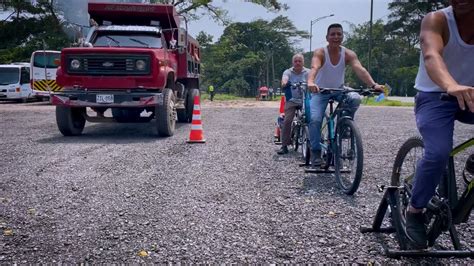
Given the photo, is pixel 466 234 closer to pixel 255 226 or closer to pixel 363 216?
pixel 363 216

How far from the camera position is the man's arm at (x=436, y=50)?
2.33 m

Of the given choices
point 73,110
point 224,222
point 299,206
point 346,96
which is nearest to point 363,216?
point 299,206

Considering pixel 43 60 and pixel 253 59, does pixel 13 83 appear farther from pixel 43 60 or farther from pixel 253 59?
pixel 253 59

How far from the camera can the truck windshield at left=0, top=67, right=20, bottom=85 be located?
2419 cm

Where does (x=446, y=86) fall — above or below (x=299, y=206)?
above

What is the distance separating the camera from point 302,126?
21.9ft

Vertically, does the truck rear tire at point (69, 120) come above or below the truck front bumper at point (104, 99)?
below

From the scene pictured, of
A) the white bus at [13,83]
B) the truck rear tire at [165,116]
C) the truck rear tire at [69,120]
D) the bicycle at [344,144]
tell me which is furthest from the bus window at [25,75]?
the bicycle at [344,144]

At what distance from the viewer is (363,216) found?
378 cm

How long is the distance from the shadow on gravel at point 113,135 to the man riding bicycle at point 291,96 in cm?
281

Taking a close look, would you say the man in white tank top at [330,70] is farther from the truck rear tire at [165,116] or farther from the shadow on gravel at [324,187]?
the truck rear tire at [165,116]

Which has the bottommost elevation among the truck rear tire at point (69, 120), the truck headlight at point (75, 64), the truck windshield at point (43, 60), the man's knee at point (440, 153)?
the truck rear tire at point (69, 120)

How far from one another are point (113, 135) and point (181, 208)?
5.93 m

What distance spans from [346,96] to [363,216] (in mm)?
1600
